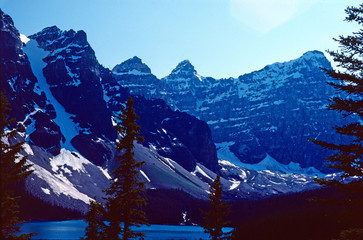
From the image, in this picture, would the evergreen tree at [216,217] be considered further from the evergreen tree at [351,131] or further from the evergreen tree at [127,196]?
the evergreen tree at [351,131]

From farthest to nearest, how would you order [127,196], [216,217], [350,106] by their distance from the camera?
[216,217] → [127,196] → [350,106]

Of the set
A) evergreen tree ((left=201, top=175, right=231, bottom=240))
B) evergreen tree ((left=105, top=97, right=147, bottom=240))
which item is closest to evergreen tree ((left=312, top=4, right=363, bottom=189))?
evergreen tree ((left=105, top=97, right=147, bottom=240))

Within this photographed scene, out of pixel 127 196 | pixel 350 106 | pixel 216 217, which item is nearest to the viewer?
pixel 350 106

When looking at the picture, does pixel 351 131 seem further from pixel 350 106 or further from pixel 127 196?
pixel 127 196

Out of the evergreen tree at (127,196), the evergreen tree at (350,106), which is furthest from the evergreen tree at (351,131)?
the evergreen tree at (127,196)

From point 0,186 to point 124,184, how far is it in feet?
42.7

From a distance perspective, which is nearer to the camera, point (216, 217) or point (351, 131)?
point (351, 131)

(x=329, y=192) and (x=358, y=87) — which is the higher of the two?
(x=329, y=192)

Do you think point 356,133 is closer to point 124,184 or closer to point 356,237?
point 356,237

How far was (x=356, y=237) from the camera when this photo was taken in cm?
1720

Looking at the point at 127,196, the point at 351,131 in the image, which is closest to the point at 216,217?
the point at 127,196

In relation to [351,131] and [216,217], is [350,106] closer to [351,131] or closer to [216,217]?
[351,131]

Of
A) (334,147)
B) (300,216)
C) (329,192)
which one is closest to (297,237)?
(300,216)

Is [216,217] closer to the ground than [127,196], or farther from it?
farther from it
